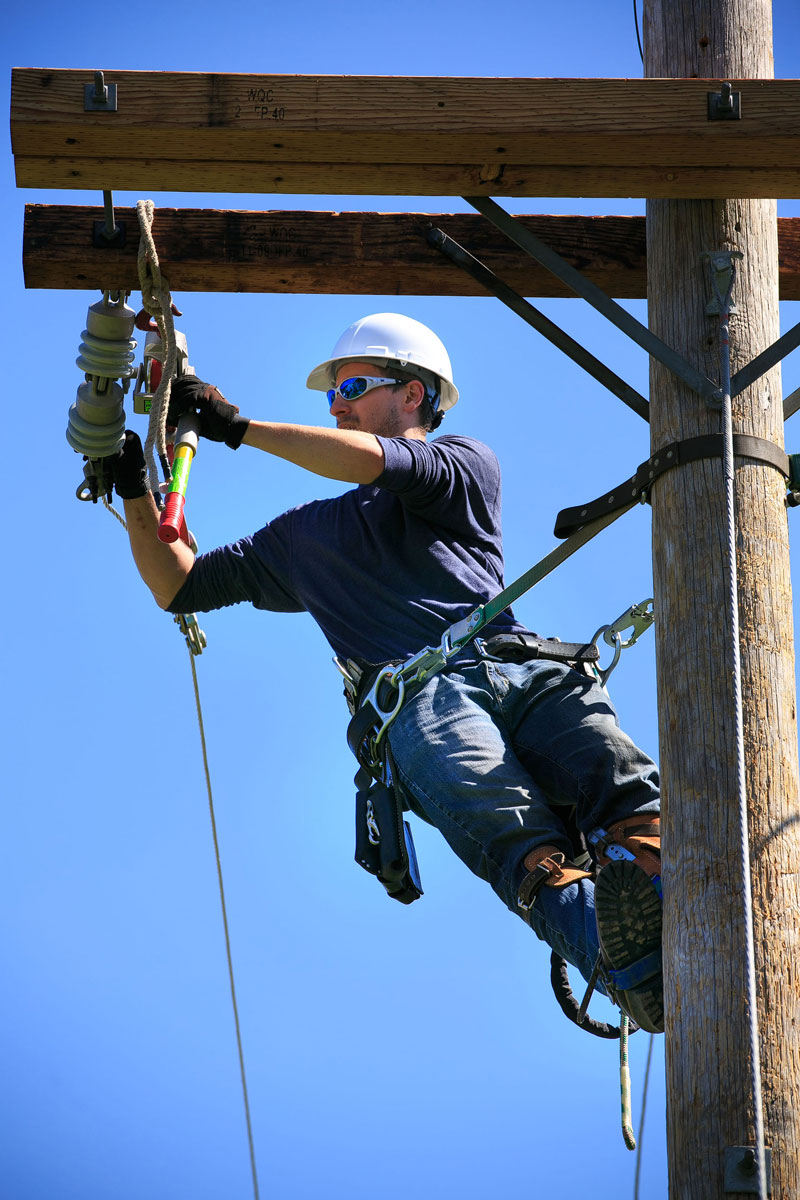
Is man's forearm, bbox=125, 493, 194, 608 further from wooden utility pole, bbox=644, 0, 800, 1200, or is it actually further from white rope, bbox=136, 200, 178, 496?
wooden utility pole, bbox=644, 0, 800, 1200

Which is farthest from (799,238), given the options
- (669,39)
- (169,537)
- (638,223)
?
(169,537)

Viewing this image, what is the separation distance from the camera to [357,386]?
529 centimetres

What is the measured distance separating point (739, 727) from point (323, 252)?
1.72m

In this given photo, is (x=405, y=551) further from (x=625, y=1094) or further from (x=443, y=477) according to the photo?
(x=625, y=1094)

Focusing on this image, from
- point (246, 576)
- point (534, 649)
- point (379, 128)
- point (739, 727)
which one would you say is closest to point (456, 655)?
point (534, 649)

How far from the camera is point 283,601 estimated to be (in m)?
5.32

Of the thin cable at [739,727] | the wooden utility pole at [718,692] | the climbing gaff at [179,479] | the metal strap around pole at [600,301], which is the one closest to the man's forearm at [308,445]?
the climbing gaff at [179,479]

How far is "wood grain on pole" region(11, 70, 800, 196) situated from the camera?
3.53 m

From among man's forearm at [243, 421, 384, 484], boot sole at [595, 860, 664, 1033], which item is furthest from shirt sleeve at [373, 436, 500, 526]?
boot sole at [595, 860, 664, 1033]

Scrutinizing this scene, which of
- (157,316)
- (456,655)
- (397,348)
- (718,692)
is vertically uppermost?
(397,348)

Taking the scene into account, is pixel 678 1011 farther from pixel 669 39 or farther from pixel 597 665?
pixel 669 39

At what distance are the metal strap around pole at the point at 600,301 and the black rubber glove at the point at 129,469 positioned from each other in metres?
1.43

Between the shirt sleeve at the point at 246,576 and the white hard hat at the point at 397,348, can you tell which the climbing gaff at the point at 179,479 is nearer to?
the shirt sleeve at the point at 246,576

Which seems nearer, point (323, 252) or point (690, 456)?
point (690, 456)
